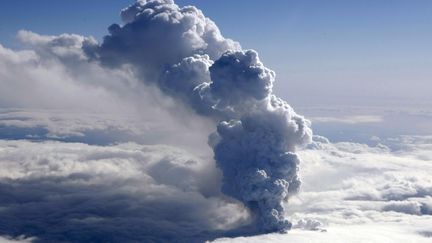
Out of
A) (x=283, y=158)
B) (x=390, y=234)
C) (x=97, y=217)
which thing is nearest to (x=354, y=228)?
(x=390, y=234)

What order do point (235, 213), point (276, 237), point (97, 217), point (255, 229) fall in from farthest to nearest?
point (97, 217), point (235, 213), point (255, 229), point (276, 237)

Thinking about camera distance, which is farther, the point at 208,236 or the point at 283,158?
the point at 208,236

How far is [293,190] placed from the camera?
5364 inches

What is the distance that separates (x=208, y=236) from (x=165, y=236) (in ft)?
57.3

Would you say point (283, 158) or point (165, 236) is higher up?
point (283, 158)

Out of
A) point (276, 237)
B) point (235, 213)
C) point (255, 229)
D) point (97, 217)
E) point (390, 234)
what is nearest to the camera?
point (276, 237)

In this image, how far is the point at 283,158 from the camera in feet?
422

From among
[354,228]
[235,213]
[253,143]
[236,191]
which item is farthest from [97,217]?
[354,228]

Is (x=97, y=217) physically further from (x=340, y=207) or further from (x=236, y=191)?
(x=340, y=207)

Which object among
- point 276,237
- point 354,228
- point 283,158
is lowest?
point 276,237

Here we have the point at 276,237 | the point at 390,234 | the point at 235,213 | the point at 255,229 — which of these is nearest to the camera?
the point at 276,237

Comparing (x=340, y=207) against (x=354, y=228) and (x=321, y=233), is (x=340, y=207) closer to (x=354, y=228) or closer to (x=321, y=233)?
(x=354, y=228)

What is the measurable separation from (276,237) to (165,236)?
1634 inches

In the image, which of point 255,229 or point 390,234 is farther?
point 390,234
